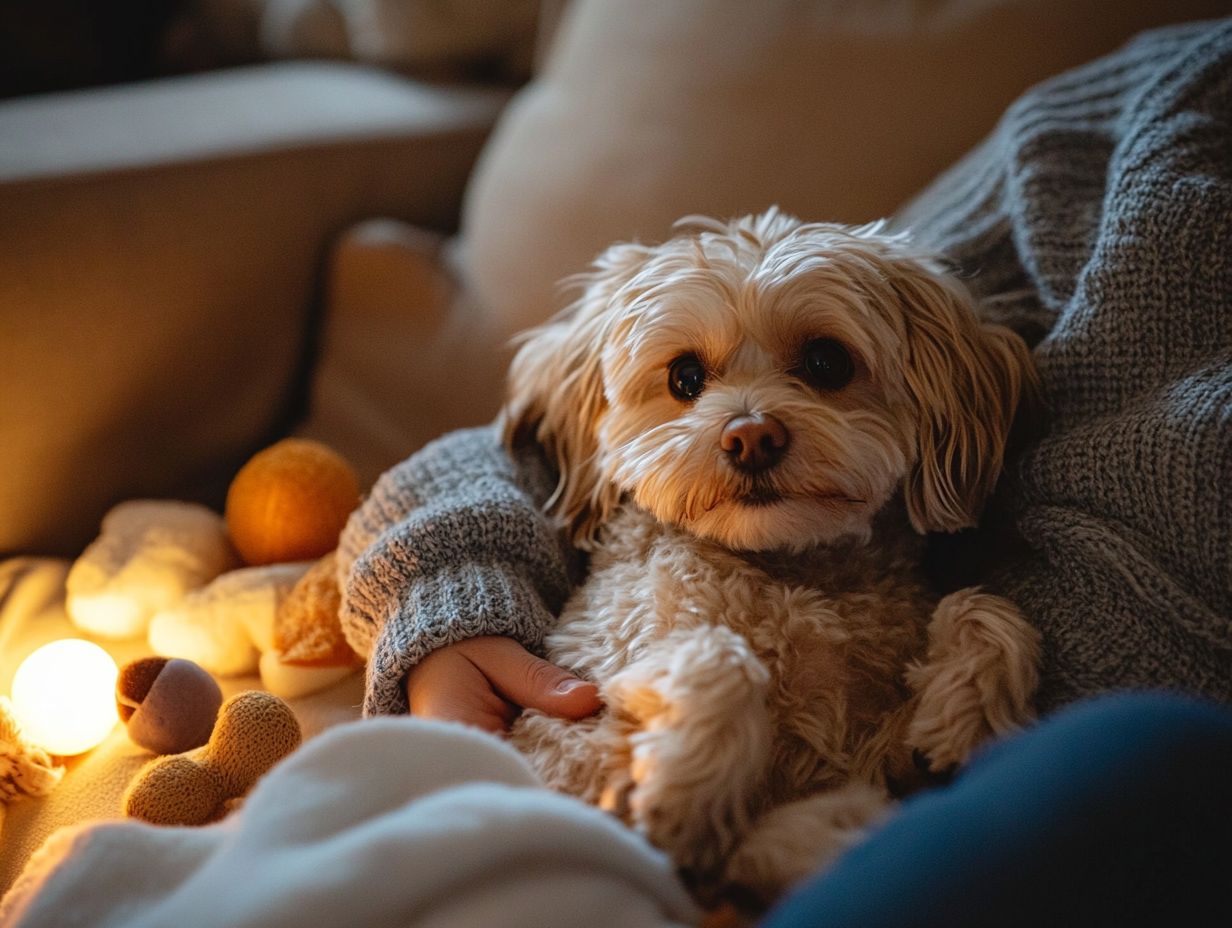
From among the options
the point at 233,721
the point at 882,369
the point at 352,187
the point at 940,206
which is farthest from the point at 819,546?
the point at 352,187

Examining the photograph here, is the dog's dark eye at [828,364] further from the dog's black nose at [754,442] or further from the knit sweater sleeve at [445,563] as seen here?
the knit sweater sleeve at [445,563]

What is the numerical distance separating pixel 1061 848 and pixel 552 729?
0.43 m

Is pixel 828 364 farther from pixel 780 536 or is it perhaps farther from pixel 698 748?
pixel 698 748

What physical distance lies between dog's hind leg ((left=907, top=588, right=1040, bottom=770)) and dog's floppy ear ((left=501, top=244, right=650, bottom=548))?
0.38 meters

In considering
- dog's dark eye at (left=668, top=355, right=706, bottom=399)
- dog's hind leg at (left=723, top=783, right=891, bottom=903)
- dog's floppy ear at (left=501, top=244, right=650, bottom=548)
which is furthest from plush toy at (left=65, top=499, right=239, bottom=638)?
dog's hind leg at (left=723, top=783, right=891, bottom=903)

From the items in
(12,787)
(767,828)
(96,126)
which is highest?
(96,126)

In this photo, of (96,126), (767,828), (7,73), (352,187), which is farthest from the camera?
(7,73)

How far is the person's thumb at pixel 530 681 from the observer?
0.89 m

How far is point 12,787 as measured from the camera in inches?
40.7

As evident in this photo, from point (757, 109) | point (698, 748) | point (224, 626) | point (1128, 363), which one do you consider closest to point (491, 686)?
point (698, 748)

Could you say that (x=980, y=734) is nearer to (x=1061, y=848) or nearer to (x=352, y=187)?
(x=1061, y=848)

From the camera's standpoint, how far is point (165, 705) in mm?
1033

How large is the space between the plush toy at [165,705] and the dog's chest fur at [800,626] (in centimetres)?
40

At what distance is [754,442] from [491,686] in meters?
0.35
